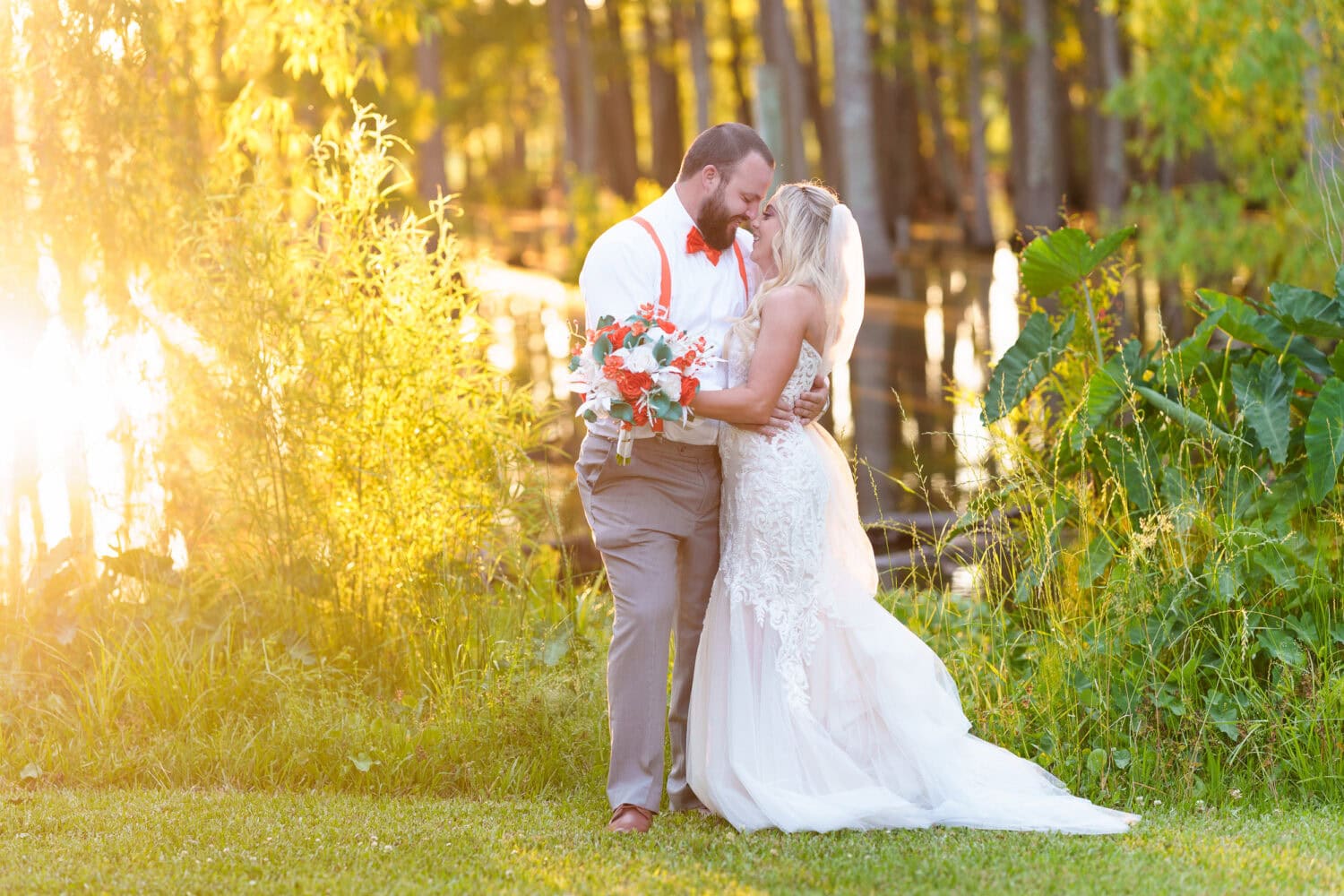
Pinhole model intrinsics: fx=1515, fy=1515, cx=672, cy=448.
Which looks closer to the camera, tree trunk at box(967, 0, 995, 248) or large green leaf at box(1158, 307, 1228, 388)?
large green leaf at box(1158, 307, 1228, 388)

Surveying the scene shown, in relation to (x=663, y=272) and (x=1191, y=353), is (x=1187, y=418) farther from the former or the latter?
(x=663, y=272)

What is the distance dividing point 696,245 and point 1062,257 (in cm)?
213

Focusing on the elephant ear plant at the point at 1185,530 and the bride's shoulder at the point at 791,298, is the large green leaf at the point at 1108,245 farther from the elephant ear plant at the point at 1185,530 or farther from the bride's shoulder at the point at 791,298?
the bride's shoulder at the point at 791,298

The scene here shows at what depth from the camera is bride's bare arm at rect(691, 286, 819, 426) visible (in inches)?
182

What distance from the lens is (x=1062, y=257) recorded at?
625 cm

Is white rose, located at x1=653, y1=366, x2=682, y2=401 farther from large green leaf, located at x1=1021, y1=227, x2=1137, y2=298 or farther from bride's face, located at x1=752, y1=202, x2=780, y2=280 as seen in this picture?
large green leaf, located at x1=1021, y1=227, x2=1137, y2=298

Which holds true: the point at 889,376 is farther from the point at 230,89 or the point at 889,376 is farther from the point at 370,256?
the point at 230,89

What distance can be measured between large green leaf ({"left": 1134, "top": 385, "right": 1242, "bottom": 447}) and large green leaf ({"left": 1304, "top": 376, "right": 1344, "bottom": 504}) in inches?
10.8

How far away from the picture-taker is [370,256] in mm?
6293

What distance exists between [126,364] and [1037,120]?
26.7 m

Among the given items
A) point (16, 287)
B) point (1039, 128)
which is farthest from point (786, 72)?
point (16, 287)

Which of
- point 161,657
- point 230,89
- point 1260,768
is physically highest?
point 230,89

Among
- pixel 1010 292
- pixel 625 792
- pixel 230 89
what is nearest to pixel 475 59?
pixel 230 89

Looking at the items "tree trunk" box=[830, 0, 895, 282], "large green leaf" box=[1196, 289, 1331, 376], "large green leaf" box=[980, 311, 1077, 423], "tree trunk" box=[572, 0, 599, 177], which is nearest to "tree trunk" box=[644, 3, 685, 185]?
"tree trunk" box=[572, 0, 599, 177]
